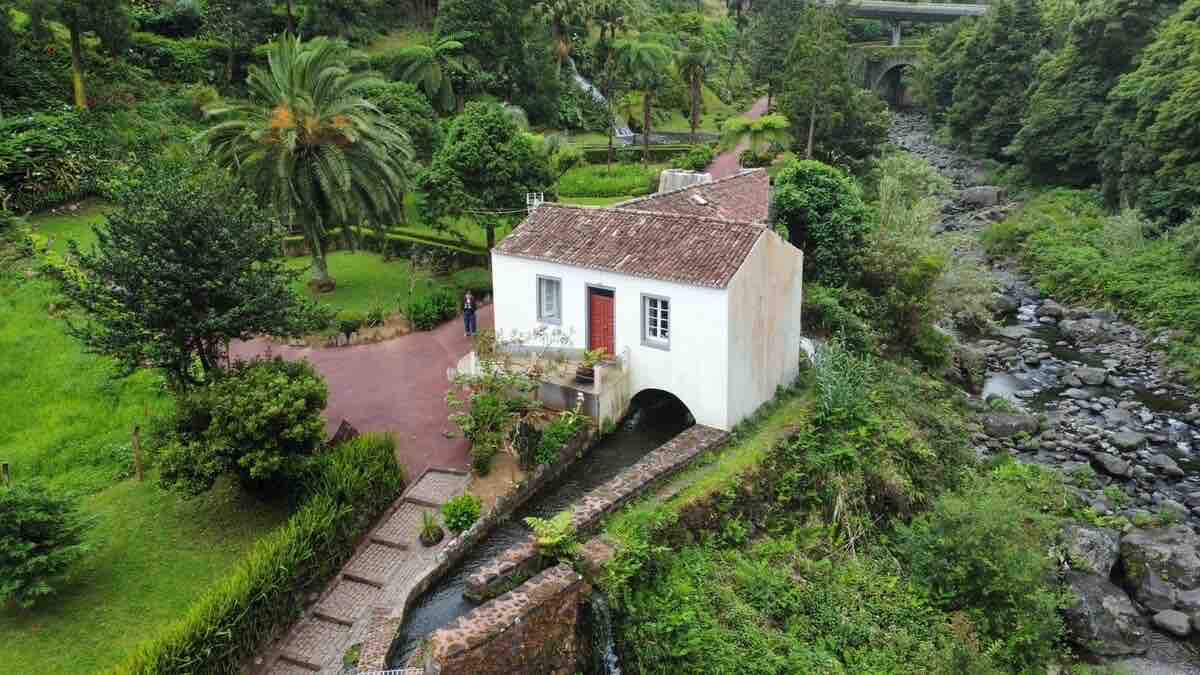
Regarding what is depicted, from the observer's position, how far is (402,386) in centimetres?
2750

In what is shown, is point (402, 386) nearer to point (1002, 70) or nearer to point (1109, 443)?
point (1109, 443)

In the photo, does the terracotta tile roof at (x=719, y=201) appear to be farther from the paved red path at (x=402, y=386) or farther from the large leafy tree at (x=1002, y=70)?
the large leafy tree at (x=1002, y=70)

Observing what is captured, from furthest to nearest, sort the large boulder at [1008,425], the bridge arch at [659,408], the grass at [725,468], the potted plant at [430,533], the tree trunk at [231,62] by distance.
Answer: the tree trunk at [231,62], the large boulder at [1008,425], the bridge arch at [659,408], the potted plant at [430,533], the grass at [725,468]

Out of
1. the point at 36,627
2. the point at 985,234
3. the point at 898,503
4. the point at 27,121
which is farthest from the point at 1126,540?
the point at 27,121

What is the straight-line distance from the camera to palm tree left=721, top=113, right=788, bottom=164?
50.5 metres

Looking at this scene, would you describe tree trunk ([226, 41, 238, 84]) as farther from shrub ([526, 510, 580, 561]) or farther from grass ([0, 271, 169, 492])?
shrub ([526, 510, 580, 561])

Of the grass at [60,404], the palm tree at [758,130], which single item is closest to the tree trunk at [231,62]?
the grass at [60,404]

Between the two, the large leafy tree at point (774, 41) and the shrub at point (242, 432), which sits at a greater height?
the large leafy tree at point (774, 41)

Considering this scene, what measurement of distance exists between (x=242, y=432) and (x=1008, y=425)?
25.7m

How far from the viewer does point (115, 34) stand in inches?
1720

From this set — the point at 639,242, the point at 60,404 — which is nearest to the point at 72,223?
the point at 60,404

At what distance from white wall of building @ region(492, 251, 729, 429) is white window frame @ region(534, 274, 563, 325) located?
3.3 inches

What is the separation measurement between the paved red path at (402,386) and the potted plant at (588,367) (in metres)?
3.58

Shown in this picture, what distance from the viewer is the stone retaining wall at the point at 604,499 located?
55.6 ft
